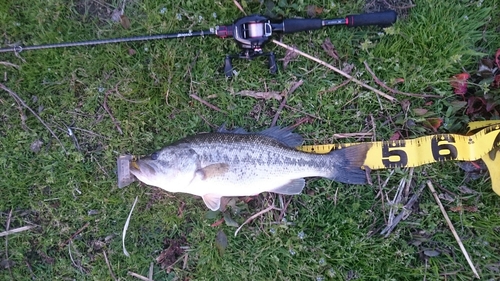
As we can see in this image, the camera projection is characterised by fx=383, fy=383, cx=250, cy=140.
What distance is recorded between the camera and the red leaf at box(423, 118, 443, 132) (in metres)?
3.70

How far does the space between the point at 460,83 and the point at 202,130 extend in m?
2.56

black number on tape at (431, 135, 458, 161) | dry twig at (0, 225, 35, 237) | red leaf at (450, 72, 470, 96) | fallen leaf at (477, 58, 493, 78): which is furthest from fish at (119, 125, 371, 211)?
dry twig at (0, 225, 35, 237)

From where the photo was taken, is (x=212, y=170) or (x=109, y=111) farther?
(x=109, y=111)

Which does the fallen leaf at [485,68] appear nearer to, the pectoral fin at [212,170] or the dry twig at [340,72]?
the dry twig at [340,72]

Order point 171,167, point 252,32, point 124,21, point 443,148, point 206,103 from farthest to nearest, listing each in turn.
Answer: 1. point 124,21
2. point 206,103
3. point 443,148
4. point 252,32
5. point 171,167

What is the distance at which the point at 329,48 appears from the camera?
150 inches

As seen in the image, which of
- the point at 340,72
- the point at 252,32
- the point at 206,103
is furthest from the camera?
the point at 206,103

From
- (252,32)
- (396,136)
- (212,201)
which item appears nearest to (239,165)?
(212,201)

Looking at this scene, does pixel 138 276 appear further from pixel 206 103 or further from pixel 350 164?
pixel 350 164

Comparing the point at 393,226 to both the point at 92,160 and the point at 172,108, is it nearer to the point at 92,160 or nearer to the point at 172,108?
the point at 172,108

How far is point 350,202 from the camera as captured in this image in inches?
150

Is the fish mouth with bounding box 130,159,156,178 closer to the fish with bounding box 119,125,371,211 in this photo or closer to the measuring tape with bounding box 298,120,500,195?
the fish with bounding box 119,125,371,211

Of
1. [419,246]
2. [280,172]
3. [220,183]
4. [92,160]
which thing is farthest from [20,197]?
[419,246]

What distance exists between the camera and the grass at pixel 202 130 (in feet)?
12.2
